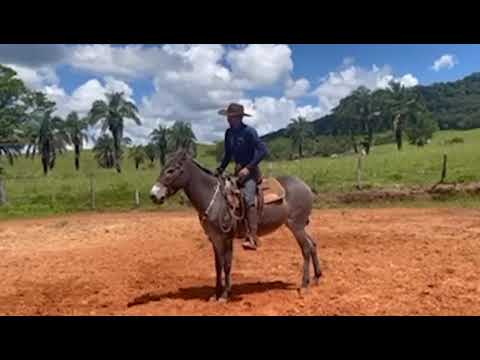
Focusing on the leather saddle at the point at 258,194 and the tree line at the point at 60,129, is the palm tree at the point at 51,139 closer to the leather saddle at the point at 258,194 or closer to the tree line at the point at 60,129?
the tree line at the point at 60,129

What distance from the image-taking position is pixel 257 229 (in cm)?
764

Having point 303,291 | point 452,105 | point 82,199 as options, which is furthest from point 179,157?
point 452,105

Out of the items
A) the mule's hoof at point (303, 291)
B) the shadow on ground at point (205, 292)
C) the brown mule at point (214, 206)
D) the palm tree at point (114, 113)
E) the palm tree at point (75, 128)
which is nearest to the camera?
the brown mule at point (214, 206)

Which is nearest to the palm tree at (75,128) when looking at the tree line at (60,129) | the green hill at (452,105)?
the tree line at (60,129)

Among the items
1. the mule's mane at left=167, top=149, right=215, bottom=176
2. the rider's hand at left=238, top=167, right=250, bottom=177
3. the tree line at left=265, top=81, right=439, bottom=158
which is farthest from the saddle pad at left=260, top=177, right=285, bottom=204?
the tree line at left=265, top=81, right=439, bottom=158

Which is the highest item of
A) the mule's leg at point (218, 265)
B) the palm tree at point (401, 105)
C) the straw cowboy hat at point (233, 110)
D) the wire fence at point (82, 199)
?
the palm tree at point (401, 105)

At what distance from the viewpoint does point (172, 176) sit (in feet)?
23.1

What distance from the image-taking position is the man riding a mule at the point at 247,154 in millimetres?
7383

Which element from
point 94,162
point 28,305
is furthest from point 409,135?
point 28,305

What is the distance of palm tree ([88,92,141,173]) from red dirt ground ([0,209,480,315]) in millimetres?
52730

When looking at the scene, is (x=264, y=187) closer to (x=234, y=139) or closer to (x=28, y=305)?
(x=234, y=139)

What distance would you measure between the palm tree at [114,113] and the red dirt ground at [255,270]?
52730 mm

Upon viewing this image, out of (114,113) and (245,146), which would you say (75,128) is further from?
(245,146)

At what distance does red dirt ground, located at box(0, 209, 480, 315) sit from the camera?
695 cm
